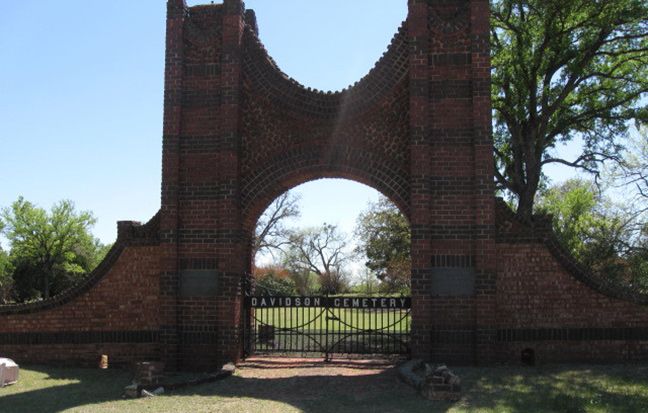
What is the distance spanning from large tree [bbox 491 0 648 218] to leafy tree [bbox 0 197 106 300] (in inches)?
1359

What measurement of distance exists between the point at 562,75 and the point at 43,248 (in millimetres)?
37885

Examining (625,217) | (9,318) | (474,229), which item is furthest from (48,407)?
(625,217)

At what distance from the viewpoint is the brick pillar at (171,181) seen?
1136 centimetres

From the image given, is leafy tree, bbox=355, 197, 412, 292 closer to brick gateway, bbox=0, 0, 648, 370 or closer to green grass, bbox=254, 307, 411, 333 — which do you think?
green grass, bbox=254, 307, 411, 333

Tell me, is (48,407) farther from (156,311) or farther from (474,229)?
(474,229)

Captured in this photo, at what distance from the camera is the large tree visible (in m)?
17.2

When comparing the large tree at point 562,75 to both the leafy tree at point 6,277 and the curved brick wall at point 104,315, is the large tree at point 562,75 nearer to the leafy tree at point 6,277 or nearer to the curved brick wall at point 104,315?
the curved brick wall at point 104,315

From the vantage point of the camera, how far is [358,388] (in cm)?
954

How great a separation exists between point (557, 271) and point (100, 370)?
8.47 metres

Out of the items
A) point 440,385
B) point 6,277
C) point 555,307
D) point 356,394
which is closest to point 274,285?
point 6,277

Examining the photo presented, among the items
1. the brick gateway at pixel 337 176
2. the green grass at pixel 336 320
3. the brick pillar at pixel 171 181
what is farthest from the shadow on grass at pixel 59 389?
the green grass at pixel 336 320

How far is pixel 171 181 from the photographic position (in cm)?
1165

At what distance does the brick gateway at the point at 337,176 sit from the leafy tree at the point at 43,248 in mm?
34580

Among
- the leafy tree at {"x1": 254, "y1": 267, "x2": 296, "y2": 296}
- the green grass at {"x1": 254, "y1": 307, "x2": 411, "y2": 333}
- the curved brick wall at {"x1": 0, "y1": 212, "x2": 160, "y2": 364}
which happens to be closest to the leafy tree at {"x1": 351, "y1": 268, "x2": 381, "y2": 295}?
the leafy tree at {"x1": 254, "y1": 267, "x2": 296, "y2": 296}
